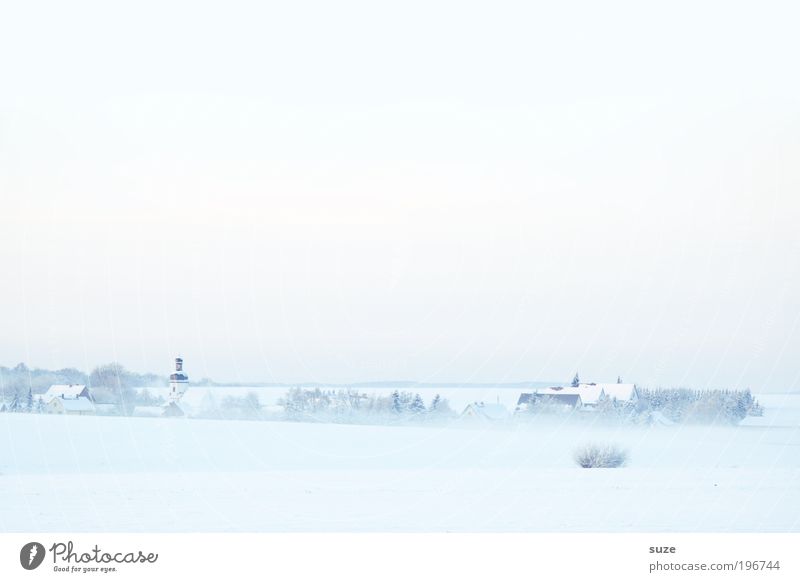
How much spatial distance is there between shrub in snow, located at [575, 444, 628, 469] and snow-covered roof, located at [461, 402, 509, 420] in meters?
1.41

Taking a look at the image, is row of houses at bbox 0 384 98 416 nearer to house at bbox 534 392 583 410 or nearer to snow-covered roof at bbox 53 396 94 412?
snow-covered roof at bbox 53 396 94 412

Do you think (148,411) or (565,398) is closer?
(148,411)

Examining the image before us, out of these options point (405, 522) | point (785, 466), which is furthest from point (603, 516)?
point (785, 466)

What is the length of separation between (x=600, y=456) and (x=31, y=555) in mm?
6449

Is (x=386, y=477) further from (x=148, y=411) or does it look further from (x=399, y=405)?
(x=148, y=411)

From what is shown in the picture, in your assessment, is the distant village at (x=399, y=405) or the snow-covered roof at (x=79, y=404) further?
the snow-covered roof at (x=79, y=404)

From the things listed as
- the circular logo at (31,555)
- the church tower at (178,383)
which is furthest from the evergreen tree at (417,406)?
the circular logo at (31,555)

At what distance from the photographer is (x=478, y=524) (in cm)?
825

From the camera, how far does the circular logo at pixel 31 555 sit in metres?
7.15

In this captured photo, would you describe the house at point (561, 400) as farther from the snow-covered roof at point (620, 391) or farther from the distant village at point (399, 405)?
the snow-covered roof at point (620, 391)

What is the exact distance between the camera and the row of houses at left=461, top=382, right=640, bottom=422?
10.5 meters

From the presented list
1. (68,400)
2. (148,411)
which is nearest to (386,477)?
(148,411)

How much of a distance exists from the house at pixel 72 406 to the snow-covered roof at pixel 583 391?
13.9ft

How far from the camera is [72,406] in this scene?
10695 mm
